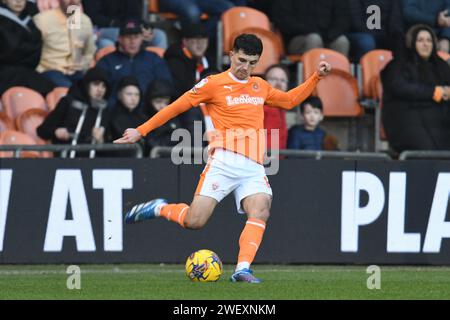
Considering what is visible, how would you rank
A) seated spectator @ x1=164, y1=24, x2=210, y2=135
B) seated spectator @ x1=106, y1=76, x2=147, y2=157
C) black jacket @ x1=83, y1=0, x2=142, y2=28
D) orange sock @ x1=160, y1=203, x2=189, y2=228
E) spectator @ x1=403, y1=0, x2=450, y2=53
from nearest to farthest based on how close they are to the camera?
orange sock @ x1=160, y1=203, x2=189, y2=228, seated spectator @ x1=106, y1=76, x2=147, y2=157, seated spectator @ x1=164, y1=24, x2=210, y2=135, black jacket @ x1=83, y1=0, x2=142, y2=28, spectator @ x1=403, y1=0, x2=450, y2=53

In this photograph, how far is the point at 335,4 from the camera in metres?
15.8

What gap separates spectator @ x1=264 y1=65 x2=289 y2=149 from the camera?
1401 cm

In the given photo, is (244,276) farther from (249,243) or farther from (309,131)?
(309,131)

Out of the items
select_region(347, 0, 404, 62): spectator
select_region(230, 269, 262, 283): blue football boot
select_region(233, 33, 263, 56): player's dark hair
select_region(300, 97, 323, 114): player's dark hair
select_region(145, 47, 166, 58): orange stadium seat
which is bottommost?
select_region(230, 269, 262, 283): blue football boot

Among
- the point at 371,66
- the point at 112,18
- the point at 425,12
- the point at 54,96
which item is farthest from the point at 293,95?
the point at 425,12

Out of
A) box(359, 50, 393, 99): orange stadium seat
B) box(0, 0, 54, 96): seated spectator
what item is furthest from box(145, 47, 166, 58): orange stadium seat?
box(359, 50, 393, 99): orange stadium seat

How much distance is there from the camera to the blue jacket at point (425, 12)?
52.9 ft

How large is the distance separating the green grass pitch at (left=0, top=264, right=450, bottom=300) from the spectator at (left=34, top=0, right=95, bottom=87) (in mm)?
3028

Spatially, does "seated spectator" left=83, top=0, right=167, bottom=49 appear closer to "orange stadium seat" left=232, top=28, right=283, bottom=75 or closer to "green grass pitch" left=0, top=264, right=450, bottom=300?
"orange stadium seat" left=232, top=28, right=283, bottom=75

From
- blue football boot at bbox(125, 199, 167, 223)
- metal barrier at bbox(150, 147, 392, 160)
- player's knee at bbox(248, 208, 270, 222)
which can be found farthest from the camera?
metal barrier at bbox(150, 147, 392, 160)

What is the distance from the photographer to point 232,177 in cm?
1050

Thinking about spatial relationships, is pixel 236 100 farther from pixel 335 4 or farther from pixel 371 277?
pixel 335 4

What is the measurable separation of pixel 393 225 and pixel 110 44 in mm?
4436
